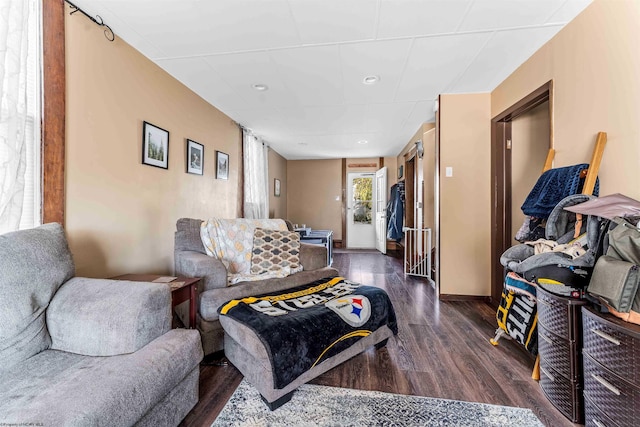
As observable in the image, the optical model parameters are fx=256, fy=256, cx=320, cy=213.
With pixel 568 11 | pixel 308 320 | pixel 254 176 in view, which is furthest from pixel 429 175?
pixel 308 320

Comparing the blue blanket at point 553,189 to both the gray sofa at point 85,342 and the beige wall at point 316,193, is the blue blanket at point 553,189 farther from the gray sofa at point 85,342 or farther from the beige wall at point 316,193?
the beige wall at point 316,193

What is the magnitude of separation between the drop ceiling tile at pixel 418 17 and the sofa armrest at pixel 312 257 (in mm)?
1791

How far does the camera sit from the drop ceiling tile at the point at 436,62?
75.7 inches

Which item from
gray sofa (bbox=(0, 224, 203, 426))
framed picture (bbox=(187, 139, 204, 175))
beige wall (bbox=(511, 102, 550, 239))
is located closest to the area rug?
gray sofa (bbox=(0, 224, 203, 426))

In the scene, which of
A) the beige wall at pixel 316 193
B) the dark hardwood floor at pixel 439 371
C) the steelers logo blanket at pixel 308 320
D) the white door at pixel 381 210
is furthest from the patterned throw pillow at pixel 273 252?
the beige wall at pixel 316 193

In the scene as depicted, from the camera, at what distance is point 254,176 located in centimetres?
430

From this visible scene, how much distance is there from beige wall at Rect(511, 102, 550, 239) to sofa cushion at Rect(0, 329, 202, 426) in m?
3.03

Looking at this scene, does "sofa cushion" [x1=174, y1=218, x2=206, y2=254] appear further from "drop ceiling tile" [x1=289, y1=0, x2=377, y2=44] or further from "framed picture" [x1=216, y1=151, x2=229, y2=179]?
"drop ceiling tile" [x1=289, y1=0, x2=377, y2=44]

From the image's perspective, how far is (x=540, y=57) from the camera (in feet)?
6.63

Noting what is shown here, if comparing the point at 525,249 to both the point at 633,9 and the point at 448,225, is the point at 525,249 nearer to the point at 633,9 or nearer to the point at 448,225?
the point at 448,225

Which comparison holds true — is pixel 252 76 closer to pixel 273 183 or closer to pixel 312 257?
pixel 312 257

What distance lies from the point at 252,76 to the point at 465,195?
2.56 metres

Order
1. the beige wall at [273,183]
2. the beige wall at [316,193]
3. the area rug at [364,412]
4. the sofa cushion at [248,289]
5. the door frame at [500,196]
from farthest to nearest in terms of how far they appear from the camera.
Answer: the beige wall at [316,193], the beige wall at [273,183], the door frame at [500,196], the sofa cushion at [248,289], the area rug at [364,412]

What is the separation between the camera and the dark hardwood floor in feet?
4.52
